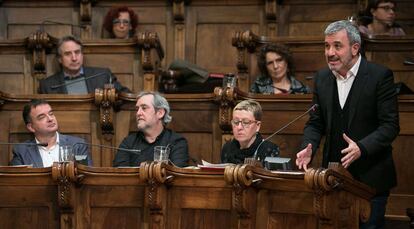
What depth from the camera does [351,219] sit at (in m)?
1.98

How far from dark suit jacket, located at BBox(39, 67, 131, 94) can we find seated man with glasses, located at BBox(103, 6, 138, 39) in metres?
0.29

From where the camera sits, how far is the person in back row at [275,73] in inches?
113

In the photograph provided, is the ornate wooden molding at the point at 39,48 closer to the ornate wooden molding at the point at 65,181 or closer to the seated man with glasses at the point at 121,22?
the seated man with glasses at the point at 121,22

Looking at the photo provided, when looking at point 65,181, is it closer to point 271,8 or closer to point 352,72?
point 352,72

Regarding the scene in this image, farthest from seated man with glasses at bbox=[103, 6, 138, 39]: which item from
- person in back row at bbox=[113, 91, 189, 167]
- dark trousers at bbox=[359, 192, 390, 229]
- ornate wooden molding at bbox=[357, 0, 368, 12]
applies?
dark trousers at bbox=[359, 192, 390, 229]

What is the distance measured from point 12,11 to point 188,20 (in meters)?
0.69

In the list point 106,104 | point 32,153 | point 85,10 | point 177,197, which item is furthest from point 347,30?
point 85,10

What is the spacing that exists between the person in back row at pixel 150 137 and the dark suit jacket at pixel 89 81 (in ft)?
1.33

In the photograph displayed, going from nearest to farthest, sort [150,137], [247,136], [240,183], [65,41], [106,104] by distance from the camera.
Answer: [240,183] < [247,136] < [150,137] < [106,104] < [65,41]

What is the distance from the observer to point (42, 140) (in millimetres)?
2680

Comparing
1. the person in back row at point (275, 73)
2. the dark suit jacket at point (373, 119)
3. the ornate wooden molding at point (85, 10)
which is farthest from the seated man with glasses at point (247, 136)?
the ornate wooden molding at point (85, 10)

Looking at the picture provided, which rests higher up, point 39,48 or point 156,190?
point 39,48

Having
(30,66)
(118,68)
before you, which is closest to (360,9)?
(118,68)

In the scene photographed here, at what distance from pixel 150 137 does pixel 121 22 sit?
851mm
